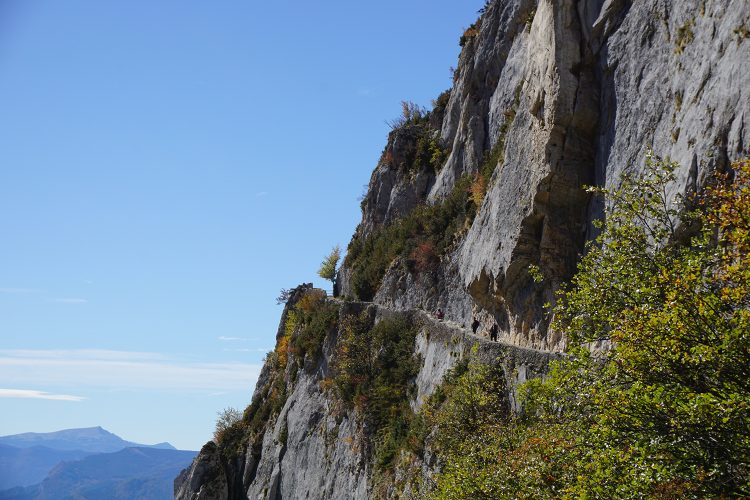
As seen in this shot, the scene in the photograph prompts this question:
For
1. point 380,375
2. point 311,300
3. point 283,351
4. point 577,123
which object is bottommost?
point 380,375

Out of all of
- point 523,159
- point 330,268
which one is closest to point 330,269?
point 330,268

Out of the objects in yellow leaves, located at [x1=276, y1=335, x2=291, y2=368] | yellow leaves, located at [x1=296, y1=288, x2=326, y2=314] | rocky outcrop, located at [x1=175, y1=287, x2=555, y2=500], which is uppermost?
yellow leaves, located at [x1=296, y1=288, x2=326, y2=314]

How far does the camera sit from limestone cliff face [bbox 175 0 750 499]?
2047 cm

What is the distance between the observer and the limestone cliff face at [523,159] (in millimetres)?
20469

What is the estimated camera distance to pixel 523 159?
3203 centimetres

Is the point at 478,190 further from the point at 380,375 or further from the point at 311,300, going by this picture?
the point at 311,300

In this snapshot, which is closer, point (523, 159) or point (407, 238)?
point (523, 159)

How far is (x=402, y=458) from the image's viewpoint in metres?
Answer: 34.0

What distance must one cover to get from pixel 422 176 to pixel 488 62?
12.4 meters

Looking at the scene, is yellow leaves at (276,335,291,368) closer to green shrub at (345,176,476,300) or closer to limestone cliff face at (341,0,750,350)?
green shrub at (345,176,476,300)

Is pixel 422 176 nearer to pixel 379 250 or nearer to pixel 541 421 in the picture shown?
pixel 379 250

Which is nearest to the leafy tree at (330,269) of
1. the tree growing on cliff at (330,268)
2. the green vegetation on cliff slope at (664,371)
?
the tree growing on cliff at (330,268)

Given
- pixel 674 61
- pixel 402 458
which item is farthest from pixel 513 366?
pixel 674 61

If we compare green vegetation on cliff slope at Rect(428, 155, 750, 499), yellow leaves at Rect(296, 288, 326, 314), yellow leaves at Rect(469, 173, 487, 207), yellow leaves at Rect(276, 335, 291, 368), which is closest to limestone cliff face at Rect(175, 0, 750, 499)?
yellow leaves at Rect(469, 173, 487, 207)
